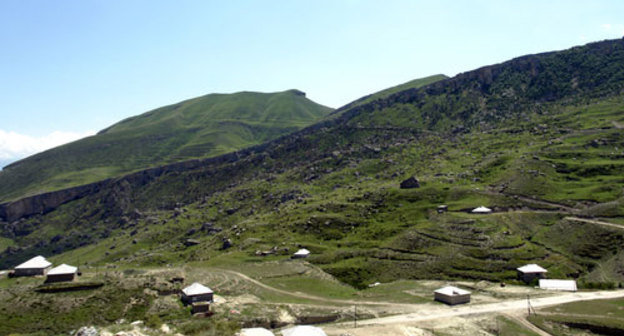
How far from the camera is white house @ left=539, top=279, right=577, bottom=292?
79.1 metres

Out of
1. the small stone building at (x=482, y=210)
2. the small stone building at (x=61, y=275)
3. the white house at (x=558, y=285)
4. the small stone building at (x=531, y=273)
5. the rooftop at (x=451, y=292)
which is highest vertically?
the small stone building at (x=61, y=275)

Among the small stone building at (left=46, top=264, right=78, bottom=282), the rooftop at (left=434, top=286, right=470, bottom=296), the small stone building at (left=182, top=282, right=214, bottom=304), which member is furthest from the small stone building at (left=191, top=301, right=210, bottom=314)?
the rooftop at (left=434, top=286, right=470, bottom=296)

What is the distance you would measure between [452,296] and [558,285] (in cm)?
2321

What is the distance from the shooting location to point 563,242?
98438mm

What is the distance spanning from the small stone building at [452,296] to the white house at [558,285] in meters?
17.7

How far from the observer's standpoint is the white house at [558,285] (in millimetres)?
79119

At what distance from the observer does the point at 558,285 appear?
80750 millimetres

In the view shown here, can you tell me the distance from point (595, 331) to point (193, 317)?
62.5 metres

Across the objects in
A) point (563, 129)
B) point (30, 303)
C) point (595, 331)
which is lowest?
point (595, 331)

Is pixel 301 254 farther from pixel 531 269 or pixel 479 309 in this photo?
pixel 531 269

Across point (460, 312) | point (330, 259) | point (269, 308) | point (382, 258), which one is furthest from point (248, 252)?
point (460, 312)

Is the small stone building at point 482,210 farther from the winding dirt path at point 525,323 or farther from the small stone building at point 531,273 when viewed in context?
the winding dirt path at point 525,323

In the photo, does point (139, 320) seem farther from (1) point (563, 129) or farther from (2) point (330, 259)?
(1) point (563, 129)

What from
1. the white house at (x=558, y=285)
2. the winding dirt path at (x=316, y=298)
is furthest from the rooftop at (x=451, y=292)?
the white house at (x=558, y=285)
